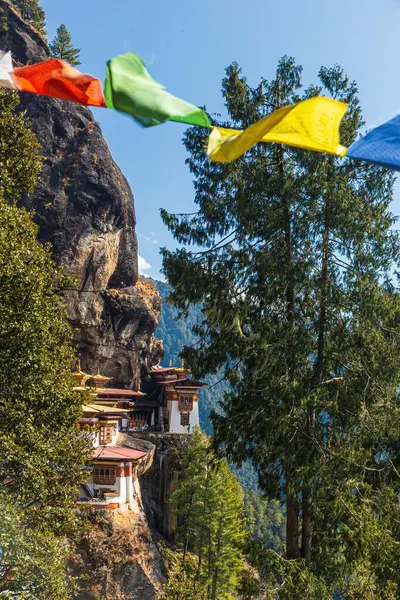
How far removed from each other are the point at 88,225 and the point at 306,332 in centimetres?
2679

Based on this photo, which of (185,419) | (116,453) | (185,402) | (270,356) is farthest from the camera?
(185,402)

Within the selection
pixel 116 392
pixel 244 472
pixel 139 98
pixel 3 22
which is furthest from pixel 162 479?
pixel 244 472

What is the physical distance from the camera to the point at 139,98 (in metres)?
3.28

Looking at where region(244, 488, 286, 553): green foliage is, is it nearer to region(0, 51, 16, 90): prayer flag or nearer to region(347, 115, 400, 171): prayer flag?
region(347, 115, 400, 171): prayer flag

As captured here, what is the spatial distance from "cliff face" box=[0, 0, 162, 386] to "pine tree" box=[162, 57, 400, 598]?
23119 millimetres

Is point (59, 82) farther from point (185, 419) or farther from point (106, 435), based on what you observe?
point (185, 419)

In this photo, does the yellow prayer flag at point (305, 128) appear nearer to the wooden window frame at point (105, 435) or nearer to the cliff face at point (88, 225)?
the wooden window frame at point (105, 435)

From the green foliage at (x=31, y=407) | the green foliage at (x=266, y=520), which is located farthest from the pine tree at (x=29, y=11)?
the green foliage at (x=266, y=520)

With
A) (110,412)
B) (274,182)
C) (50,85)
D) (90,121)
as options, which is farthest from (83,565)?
(90,121)

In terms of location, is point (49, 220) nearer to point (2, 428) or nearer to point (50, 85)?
point (2, 428)

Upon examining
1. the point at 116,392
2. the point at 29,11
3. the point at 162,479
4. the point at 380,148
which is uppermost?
the point at 29,11

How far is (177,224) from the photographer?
30.4ft

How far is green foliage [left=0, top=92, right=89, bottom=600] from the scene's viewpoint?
7.49m

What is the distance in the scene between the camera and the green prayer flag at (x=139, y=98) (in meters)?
3.28
